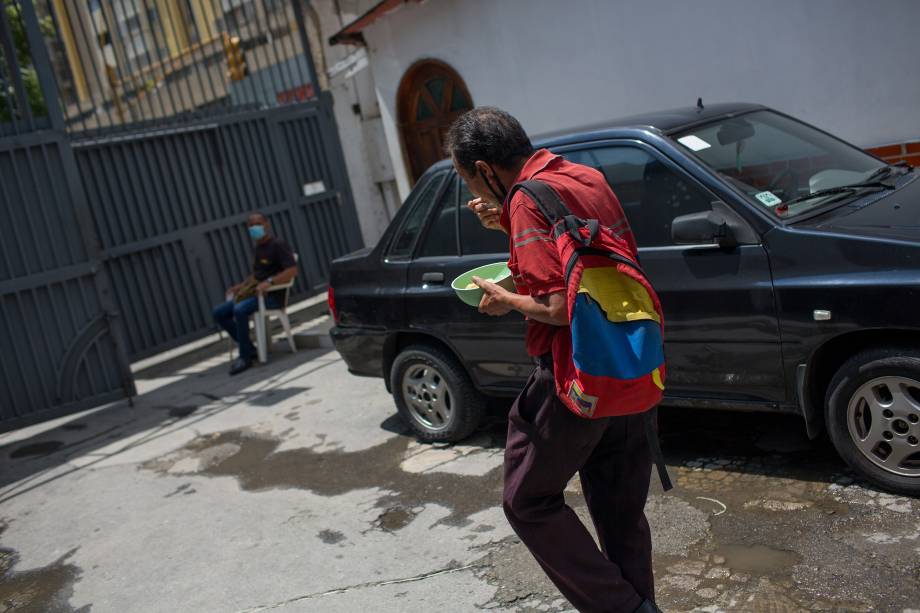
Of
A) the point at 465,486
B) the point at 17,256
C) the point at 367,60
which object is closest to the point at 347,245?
the point at 367,60

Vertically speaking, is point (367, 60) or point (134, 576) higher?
point (367, 60)

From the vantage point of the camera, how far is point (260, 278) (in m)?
9.34

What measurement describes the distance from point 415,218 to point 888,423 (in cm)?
300

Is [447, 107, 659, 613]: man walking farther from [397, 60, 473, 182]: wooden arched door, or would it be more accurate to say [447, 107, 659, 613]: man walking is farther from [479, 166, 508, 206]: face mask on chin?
[397, 60, 473, 182]: wooden arched door

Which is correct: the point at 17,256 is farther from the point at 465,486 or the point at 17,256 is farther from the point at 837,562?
the point at 837,562

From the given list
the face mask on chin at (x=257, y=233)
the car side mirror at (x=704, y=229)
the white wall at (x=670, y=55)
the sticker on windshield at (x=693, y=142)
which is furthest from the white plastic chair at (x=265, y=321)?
the car side mirror at (x=704, y=229)

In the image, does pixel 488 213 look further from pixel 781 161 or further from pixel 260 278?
pixel 260 278

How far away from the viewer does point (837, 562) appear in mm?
3521

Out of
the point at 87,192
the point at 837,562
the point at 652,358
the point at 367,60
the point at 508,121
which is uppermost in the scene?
the point at 367,60

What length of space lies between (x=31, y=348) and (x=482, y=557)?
5488 millimetres

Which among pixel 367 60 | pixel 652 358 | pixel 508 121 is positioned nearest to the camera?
pixel 652 358

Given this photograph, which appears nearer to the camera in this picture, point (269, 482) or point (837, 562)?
point (837, 562)

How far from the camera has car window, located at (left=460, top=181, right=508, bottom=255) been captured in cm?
522

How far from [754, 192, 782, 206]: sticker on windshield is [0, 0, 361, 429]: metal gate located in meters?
6.18
